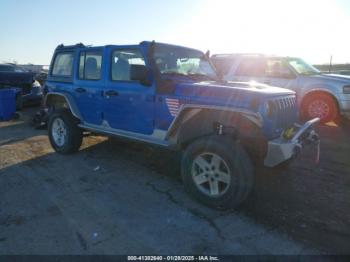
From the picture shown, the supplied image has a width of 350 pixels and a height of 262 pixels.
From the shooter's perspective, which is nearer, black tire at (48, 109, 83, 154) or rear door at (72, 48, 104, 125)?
rear door at (72, 48, 104, 125)

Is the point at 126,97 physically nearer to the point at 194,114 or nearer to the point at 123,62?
the point at 123,62

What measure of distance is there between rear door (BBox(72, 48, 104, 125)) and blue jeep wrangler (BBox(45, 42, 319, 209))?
17 millimetres

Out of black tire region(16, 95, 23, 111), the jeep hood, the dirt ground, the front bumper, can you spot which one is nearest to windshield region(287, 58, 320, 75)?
the dirt ground

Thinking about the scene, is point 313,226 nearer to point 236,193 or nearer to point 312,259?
point 312,259

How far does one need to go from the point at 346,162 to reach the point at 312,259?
3.20 m

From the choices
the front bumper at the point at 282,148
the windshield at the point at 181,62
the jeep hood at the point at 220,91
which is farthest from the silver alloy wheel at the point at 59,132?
the front bumper at the point at 282,148

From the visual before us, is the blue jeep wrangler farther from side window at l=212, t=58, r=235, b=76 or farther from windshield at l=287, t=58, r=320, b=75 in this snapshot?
windshield at l=287, t=58, r=320, b=75

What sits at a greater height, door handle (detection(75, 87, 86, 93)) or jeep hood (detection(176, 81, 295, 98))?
jeep hood (detection(176, 81, 295, 98))

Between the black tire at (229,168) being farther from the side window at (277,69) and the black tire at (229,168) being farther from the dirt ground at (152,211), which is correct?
the side window at (277,69)

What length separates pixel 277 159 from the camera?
11.4 ft

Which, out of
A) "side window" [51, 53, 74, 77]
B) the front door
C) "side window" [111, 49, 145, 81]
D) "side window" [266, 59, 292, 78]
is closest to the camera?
the front door

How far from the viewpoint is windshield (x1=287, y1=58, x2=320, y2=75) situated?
8406 millimetres

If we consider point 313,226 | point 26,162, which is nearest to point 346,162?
point 313,226

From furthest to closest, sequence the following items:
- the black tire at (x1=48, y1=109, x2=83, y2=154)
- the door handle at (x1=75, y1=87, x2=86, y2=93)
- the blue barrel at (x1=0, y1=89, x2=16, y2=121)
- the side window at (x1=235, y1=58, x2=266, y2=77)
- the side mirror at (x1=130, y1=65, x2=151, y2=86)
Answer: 1. the blue barrel at (x1=0, y1=89, x2=16, y2=121)
2. the side window at (x1=235, y1=58, x2=266, y2=77)
3. the black tire at (x1=48, y1=109, x2=83, y2=154)
4. the door handle at (x1=75, y1=87, x2=86, y2=93)
5. the side mirror at (x1=130, y1=65, x2=151, y2=86)
